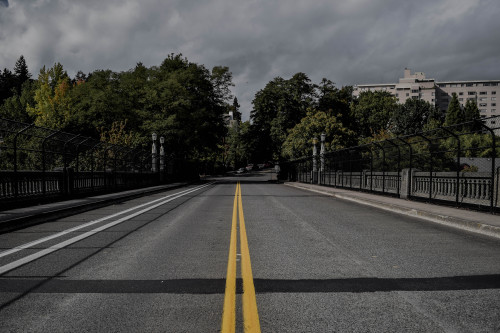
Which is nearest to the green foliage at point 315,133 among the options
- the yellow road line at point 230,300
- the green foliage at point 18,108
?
the yellow road line at point 230,300

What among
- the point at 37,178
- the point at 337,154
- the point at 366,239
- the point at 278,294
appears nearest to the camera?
the point at 278,294

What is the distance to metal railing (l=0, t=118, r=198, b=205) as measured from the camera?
1122 cm

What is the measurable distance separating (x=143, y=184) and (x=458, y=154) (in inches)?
804

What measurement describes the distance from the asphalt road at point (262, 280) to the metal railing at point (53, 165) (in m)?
4.25

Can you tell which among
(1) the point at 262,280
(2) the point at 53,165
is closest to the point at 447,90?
(2) the point at 53,165

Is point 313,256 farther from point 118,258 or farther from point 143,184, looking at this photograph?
point 143,184

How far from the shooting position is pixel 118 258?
5613mm

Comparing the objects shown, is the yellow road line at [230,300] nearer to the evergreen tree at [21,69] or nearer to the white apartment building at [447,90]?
the evergreen tree at [21,69]

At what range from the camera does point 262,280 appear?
4.45m

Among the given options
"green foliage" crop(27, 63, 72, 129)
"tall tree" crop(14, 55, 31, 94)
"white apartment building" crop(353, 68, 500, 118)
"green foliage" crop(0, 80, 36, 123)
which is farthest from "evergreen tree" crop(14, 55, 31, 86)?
"white apartment building" crop(353, 68, 500, 118)

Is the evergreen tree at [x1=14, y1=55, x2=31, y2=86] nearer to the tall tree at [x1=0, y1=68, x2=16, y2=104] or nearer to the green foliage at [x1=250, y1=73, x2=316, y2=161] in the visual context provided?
the tall tree at [x1=0, y1=68, x2=16, y2=104]

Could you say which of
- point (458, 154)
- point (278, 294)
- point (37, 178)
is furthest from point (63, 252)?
point (458, 154)

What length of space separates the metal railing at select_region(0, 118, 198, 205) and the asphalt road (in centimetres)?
425

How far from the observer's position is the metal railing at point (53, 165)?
1122 centimetres
